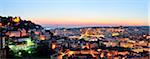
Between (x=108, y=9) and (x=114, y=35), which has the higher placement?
(x=108, y=9)

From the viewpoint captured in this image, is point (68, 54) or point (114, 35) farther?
point (114, 35)

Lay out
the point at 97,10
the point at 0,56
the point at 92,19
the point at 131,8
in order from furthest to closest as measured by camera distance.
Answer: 1. the point at 92,19
2. the point at 97,10
3. the point at 131,8
4. the point at 0,56

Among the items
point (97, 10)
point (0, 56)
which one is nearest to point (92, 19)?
point (97, 10)

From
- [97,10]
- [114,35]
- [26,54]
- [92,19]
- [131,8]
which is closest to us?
[26,54]

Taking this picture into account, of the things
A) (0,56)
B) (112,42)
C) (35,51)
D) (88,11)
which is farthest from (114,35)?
(0,56)

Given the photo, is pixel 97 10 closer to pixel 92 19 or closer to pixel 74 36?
pixel 92 19

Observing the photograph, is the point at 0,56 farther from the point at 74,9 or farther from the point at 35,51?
the point at 74,9

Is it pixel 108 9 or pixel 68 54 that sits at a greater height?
pixel 108 9

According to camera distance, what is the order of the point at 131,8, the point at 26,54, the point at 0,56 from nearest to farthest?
1. the point at 0,56
2. the point at 26,54
3. the point at 131,8

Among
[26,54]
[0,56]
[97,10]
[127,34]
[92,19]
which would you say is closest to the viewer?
[0,56]
